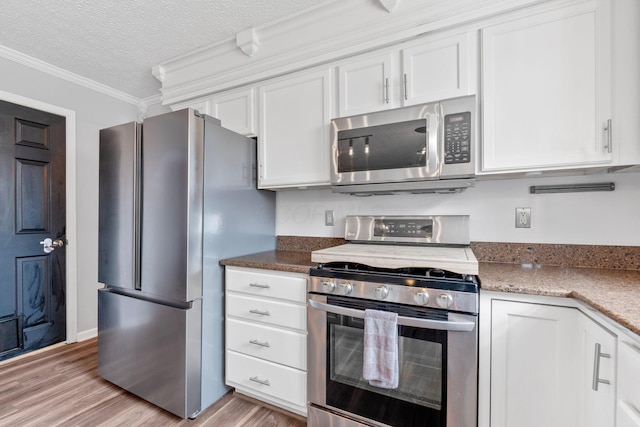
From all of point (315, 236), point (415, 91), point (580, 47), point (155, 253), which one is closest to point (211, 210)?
point (155, 253)

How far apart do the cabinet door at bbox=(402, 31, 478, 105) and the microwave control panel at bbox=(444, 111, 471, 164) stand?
0.13 meters

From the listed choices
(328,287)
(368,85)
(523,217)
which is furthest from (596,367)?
(368,85)

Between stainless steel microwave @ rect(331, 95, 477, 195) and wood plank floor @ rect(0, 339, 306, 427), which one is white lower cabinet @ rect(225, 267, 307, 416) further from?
stainless steel microwave @ rect(331, 95, 477, 195)

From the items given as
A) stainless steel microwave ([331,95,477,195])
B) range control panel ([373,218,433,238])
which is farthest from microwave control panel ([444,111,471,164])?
range control panel ([373,218,433,238])

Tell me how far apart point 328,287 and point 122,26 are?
2.21 meters

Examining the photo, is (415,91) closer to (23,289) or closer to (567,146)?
(567,146)

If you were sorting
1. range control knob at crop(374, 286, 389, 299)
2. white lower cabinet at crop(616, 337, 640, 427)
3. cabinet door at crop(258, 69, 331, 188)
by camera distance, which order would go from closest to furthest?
white lower cabinet at crop(616, 337, 640, 427), range control knob at crop(374, 286, 389, 299), cabinet door at crop(258, 69, 331, 188)

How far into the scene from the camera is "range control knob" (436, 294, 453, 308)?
1205 millimetres

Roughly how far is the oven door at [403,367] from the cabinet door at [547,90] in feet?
2.77

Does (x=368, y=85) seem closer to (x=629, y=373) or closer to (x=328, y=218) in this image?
(x=328, y=218)

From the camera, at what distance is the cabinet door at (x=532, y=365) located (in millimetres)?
1084

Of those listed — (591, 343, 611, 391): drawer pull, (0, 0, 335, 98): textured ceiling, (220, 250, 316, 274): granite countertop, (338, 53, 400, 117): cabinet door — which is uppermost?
(0, 0, 335, 98): textured ceiling

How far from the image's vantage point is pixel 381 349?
1.30 m

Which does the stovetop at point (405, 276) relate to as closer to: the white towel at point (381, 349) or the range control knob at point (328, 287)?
the range control knob at point (328, 287)
